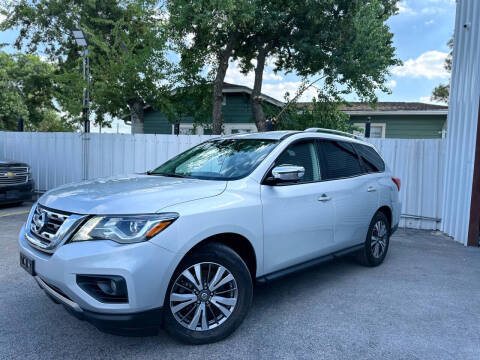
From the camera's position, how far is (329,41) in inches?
458

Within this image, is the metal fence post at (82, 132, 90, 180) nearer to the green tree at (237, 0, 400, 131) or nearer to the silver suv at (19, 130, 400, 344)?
the green tree at (237, 0, 400, 131)

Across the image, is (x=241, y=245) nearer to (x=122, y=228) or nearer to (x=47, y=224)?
(x=122, y=228)

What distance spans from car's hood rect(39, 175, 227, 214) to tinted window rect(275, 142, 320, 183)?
90 centimetres

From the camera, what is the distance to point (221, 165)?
12.4 ft

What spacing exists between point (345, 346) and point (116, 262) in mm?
1929

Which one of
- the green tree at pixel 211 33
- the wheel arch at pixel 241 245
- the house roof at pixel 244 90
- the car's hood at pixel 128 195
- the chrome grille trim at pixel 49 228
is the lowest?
the wheel arch at pixel 241 245

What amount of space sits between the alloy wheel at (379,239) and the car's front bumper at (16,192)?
8117 millimetres

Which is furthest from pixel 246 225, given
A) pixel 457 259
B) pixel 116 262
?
pixel 457 259

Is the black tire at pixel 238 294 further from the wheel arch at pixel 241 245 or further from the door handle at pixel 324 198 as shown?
the door handle at pixel 324 198

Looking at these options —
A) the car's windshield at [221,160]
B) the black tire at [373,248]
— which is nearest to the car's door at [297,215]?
the car's windshield at [221,160]

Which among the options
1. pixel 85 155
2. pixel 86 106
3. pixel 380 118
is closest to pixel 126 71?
pixel 86 106

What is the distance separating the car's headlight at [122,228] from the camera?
259 cm

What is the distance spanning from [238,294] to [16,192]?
313 inches

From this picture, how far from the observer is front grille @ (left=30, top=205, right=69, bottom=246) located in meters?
2.83
